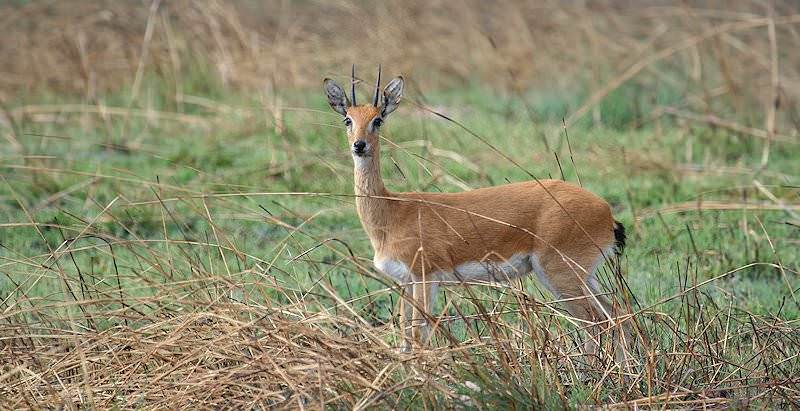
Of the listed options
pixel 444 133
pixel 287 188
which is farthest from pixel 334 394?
pixel 444 133

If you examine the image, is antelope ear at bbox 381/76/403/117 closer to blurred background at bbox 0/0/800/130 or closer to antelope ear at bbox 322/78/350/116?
antelope ear at bbox 322/78/350/116

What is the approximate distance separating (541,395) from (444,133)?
509 cm

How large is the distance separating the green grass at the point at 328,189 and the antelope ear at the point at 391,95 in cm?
23

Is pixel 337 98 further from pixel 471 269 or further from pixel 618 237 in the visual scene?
pixel 618 237

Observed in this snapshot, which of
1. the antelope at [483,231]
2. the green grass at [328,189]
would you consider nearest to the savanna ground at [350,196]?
the green grass at [328,189]

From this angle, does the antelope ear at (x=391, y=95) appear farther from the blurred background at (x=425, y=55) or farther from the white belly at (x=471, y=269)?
the blurred background at (x=425, y=55)

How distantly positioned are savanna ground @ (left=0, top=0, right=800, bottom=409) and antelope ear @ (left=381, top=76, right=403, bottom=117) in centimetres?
22

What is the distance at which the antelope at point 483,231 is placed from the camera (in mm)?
4664

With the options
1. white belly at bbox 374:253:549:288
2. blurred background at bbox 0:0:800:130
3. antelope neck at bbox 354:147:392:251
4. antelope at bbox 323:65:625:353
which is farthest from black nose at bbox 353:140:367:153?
blurred background at bbox 0:0:800:130

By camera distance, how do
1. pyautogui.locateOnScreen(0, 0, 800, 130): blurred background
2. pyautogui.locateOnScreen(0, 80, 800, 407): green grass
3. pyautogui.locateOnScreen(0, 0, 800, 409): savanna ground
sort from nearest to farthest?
pyautogui.locateOnScreen(0, 0, 800, 409): savanna ground, pyautogui.locateOnScreen(0, 80, 800, 407): green grass, pyautogui.locateOnScreen(0, 0, 800, 130): blurred background

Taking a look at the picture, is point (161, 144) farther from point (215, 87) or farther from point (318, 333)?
point (318, 333)

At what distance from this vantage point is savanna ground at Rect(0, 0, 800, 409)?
149 inches

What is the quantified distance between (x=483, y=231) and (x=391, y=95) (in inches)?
26.4

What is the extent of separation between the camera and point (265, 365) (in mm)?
3717
